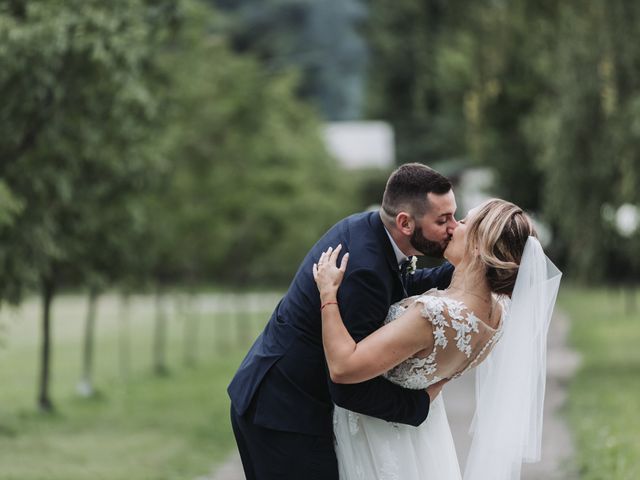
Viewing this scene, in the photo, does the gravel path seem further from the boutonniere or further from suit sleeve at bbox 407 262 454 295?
the boutonniere

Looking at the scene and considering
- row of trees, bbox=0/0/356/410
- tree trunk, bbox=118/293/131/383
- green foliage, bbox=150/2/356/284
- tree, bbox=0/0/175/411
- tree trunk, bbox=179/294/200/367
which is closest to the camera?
tree, bbox=0/0/175/411

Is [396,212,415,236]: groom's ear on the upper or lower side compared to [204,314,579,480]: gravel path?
upper

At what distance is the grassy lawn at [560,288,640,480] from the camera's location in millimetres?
8758

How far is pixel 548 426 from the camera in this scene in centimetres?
1177

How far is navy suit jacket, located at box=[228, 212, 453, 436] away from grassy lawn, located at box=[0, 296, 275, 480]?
15.9ft

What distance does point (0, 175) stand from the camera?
9.12 m

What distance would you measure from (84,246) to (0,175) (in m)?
3.50

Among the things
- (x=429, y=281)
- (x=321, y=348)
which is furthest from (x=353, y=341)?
(x=429, y=281)

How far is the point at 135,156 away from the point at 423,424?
24.4ft

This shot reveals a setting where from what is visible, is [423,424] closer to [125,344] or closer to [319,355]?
[319,355]

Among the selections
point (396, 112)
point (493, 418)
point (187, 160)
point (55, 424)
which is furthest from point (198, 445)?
point (396, 112)

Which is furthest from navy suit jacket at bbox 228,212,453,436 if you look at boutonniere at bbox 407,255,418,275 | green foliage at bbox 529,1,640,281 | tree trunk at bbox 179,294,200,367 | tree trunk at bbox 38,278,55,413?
tree trunk at bbox 179,294,200,367

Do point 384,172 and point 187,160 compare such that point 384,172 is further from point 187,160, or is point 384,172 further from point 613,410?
point 613,410

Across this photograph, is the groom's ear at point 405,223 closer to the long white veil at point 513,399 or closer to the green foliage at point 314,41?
the long white veil at point 513,399
